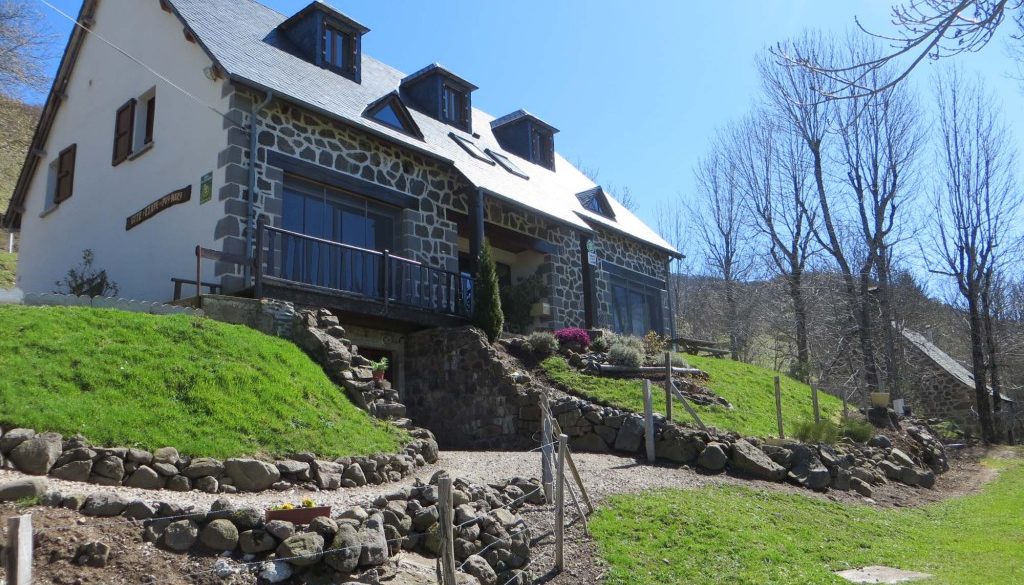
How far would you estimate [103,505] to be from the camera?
5160mm

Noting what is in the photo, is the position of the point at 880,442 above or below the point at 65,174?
below

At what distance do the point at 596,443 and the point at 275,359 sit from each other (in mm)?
4999

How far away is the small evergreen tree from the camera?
46.3 ft

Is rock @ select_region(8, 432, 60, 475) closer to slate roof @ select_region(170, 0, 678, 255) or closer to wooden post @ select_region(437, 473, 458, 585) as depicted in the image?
wooden post @ select_region(437, 473, 458, 585)

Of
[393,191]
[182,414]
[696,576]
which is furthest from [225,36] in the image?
[696,576]

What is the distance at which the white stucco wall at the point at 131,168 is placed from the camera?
42.9 ft

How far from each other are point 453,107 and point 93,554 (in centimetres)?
1631

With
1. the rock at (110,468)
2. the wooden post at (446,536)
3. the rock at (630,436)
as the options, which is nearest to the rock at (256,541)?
the wooden post at (446,536)

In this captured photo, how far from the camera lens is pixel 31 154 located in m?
18.1

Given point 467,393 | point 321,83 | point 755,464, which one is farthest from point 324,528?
point 321,83

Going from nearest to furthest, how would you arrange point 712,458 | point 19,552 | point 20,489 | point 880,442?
point 19,552
point 20,489
point 712,458
point 880,442

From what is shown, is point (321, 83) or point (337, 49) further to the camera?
point (337, 49)

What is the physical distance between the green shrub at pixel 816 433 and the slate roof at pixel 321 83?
247 inches

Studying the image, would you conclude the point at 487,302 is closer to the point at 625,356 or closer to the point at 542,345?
the point at 542,345
